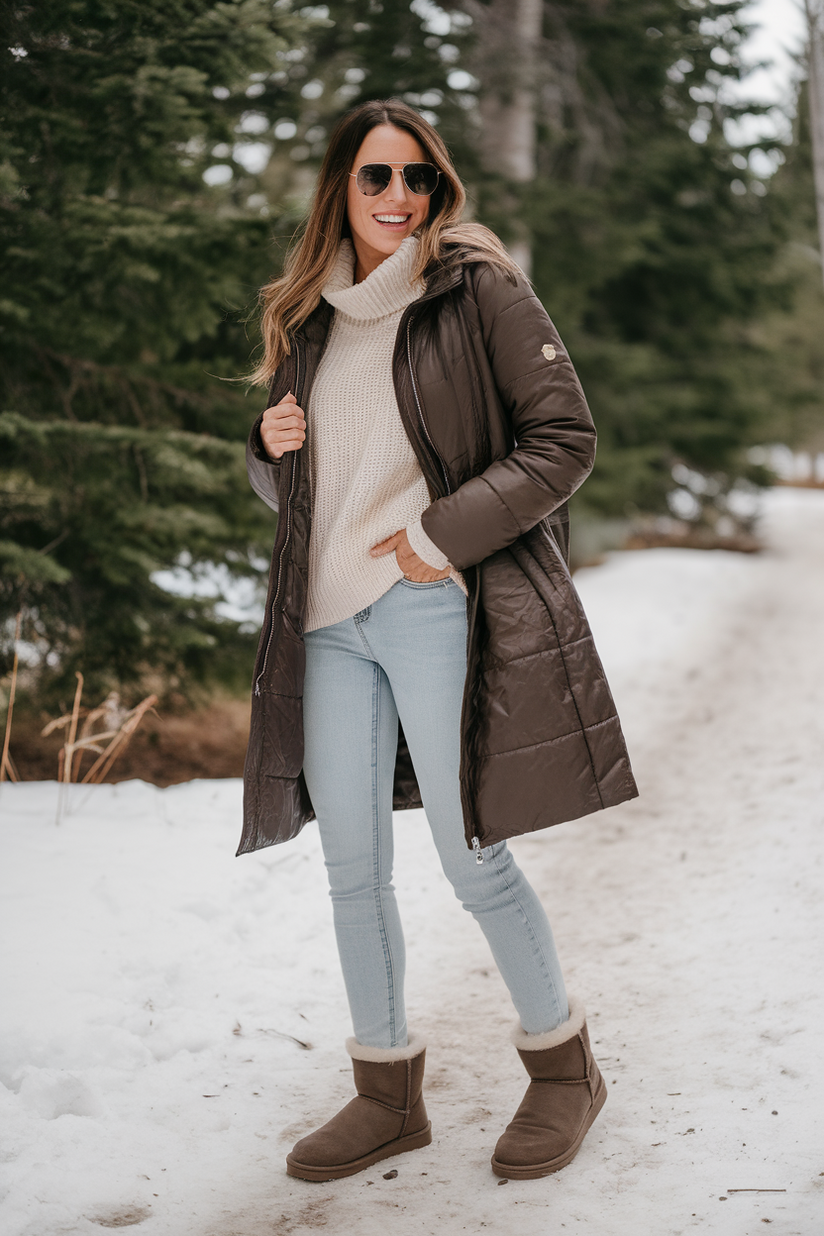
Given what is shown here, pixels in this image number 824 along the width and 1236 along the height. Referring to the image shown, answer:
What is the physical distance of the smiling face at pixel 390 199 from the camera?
7.27 feet

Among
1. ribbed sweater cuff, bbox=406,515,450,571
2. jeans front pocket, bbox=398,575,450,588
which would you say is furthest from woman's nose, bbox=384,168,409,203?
jeans front pocket, bbox=398,575,450,588

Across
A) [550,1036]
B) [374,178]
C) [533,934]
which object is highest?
[374,178]

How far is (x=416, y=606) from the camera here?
2.13m

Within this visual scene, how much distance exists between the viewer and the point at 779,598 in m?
10.2

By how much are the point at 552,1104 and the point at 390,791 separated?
798 mm

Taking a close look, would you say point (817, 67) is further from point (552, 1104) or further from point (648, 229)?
point (552, 1104)

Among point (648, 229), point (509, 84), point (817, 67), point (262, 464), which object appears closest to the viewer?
point (262, 464)

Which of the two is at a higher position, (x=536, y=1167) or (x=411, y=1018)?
(x=536, y=1167)

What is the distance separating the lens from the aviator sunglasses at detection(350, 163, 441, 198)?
221cm

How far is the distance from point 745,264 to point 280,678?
10757mm

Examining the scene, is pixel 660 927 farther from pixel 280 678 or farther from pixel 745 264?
pixel 745 264

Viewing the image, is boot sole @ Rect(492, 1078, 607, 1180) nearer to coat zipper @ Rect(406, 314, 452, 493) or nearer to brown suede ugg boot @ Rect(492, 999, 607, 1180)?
brown suede ugg boot @ Rect(492, 999, 607, 1180)

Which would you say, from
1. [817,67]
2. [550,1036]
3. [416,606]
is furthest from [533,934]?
[817,67]

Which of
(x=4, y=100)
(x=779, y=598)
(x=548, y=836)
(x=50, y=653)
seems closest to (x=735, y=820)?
(x=548, y=836)
